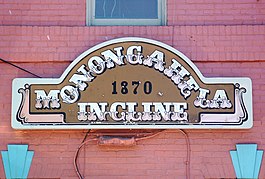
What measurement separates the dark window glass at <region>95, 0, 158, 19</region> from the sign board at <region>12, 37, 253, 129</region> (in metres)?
0.52

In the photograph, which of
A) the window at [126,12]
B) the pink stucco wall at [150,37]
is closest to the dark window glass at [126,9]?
the window at [126,12]

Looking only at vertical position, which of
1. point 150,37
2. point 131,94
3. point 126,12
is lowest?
point 131,94

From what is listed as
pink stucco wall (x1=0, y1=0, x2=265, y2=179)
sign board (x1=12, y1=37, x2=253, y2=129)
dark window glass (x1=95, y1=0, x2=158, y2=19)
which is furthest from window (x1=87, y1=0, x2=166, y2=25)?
sign board (x1=12, y1=37, x2=253, y2=129)

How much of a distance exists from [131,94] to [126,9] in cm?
120

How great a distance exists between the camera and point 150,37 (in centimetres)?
734

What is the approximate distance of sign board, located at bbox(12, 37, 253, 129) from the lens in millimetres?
6996

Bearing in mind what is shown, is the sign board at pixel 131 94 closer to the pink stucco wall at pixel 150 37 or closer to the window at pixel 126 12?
the pink stucco wall at pixel 150 37

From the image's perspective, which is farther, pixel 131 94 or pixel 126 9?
pixel 126 9

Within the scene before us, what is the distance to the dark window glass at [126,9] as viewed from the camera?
24.8 feet

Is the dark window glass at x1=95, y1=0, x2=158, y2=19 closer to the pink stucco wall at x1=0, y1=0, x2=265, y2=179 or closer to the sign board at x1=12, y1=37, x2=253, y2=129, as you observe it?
the pink stucco wall at x1=0, y1=0, x2=265, y2=179

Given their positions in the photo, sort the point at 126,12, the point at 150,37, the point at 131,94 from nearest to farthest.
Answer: the point at 131,94, the point at 150,37, the point at 126,12

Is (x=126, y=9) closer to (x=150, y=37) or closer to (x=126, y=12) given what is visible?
(x=126, y=12)

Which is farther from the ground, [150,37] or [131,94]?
[150,37]

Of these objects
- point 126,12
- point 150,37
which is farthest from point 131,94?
point 126,12
